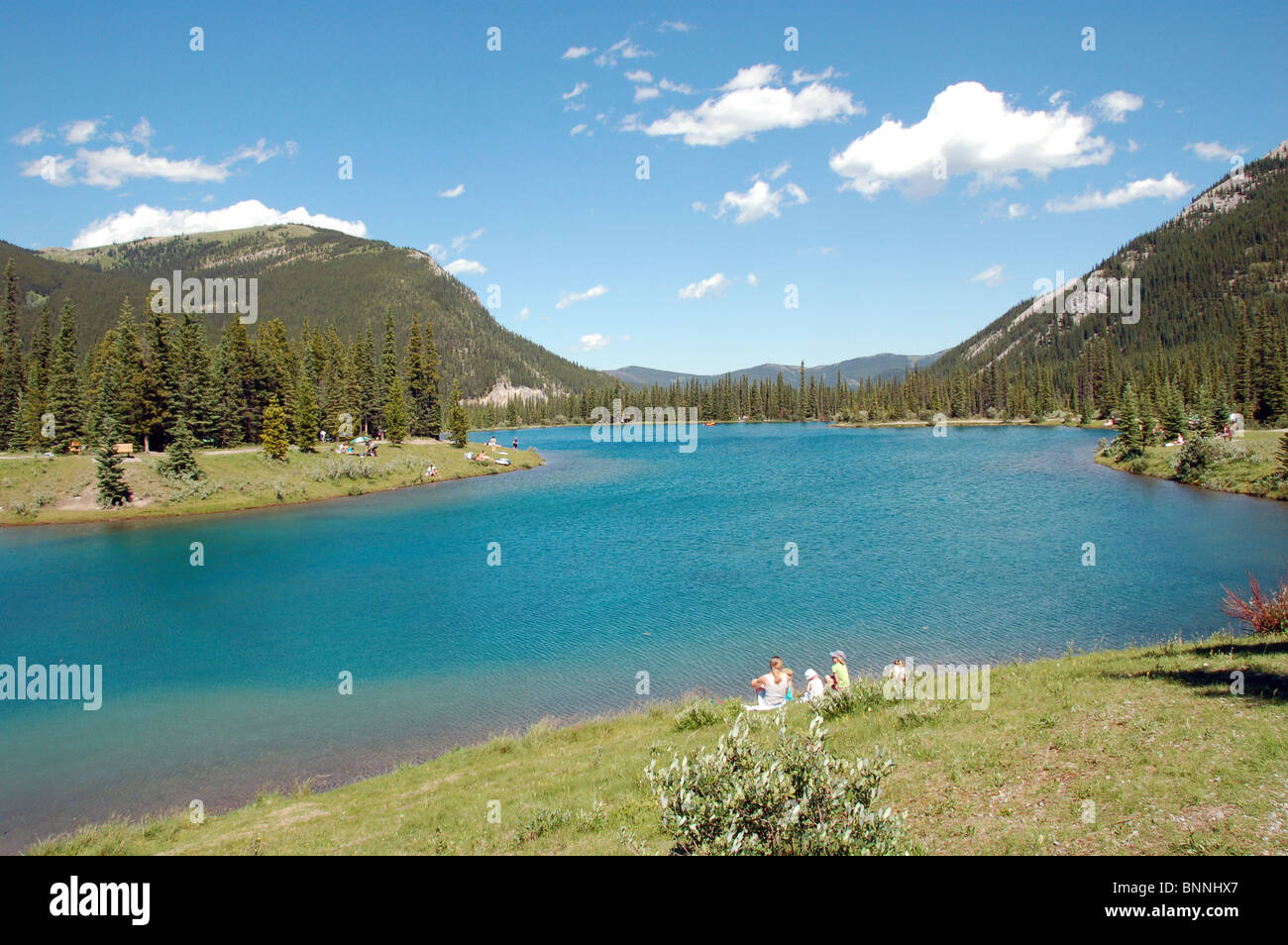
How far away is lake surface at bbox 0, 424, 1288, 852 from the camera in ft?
61.9

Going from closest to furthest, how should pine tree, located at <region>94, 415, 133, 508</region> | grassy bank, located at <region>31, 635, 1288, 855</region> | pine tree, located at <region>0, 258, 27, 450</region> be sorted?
grassy bank, located at <region>31, 635, 1288, 855</region> → pine tree, located at <region>94, 415, 133, 508</region> → pine tree, located at <region>0, 258, 27, 450</region>

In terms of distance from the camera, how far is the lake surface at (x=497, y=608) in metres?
18.9

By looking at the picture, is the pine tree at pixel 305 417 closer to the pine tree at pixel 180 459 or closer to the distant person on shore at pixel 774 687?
the pine tree at pixel 180 459

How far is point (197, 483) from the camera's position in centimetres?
6175

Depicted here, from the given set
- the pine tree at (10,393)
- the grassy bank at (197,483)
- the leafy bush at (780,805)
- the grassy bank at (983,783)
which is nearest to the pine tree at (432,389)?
the grassy bank at (197,483)

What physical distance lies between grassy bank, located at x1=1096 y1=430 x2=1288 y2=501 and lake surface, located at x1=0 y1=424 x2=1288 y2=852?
3.46m

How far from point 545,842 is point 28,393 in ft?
321

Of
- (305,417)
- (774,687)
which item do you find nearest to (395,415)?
(305,417)

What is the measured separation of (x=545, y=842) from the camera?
9.71m

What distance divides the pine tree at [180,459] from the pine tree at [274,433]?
8800 millimetres

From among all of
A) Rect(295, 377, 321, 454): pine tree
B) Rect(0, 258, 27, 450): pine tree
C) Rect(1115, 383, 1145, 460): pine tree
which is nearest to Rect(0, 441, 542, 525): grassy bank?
Rect(295, 377, 321, 454): pine tree

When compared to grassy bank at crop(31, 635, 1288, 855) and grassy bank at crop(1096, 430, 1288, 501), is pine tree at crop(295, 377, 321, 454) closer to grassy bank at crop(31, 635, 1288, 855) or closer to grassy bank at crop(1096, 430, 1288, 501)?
grassy bank at crop(31, 635, 1288, 855)
